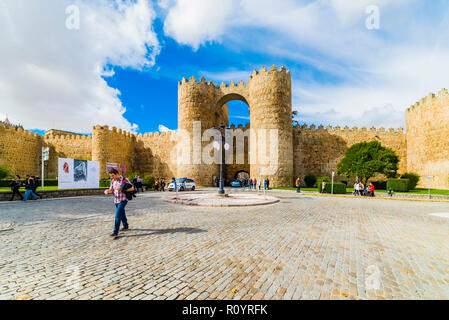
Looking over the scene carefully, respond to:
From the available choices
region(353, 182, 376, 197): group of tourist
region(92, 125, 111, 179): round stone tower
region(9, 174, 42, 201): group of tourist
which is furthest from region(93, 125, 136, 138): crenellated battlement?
region(353, 182, 376, 197): group of tourist

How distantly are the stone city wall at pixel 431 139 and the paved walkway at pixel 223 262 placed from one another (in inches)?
925

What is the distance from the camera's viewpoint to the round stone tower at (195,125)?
2952 cm

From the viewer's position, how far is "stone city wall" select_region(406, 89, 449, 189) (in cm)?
2209

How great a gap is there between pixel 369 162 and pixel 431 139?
7599 millimetres

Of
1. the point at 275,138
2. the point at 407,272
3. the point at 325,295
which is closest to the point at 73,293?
the point at 325,295

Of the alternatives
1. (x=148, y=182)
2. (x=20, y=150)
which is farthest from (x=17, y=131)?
(x=148, y=182)

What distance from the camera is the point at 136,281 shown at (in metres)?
2.81

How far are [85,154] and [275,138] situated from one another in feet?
104

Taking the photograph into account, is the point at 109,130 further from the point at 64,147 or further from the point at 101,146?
the point at 64,147

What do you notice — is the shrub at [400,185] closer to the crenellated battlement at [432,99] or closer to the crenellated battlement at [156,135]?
the crenellated battlement at [432,99]

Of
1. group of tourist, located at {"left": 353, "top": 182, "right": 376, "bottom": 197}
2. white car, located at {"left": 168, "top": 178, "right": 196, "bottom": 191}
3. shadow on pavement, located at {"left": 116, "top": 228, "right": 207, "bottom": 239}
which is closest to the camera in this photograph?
shadow on pavement, located at {"left": 116, "top": 228, "right": 207, "bottom": 239}

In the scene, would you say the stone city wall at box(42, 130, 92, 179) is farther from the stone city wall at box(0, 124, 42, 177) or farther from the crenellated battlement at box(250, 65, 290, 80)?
the crenellated battlement at box(250, 65, 290, 80)

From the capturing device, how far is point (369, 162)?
77.9ft

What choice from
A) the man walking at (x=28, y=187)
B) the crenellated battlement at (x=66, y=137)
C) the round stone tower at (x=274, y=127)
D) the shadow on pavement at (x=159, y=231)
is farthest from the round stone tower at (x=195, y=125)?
the shadow on pavement at (x=159, y=231)
